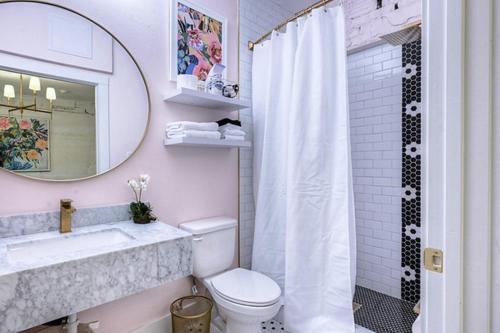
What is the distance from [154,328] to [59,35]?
182 cm

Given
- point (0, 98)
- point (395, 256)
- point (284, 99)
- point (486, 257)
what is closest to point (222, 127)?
point (284, 99)

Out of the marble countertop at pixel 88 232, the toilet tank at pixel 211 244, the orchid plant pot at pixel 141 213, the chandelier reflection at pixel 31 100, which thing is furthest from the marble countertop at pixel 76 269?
the chandelier reflection at pixel 31 100

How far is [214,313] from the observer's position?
83.0 inches

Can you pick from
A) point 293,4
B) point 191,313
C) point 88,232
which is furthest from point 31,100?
point 293,4

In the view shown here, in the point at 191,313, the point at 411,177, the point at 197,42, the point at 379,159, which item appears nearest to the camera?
the point at 191,313

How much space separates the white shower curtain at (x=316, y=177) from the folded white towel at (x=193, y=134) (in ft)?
1.76

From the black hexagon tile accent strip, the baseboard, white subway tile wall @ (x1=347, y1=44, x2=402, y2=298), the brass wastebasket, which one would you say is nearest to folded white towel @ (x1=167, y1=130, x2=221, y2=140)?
the brass wastebasket

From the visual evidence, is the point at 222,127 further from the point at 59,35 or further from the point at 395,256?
the point at 395,256

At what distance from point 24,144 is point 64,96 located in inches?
12.6

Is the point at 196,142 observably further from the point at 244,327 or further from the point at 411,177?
the point at 411,177

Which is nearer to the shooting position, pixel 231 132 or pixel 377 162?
pixel 231 132

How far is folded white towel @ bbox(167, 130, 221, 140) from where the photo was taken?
1761mm

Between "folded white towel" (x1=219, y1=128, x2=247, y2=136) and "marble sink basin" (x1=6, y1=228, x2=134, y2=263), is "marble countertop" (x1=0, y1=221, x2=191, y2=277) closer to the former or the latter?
"marble sink basin" (x1=6, y1=228, x2=134, y2=263)

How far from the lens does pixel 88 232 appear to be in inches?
56.2
